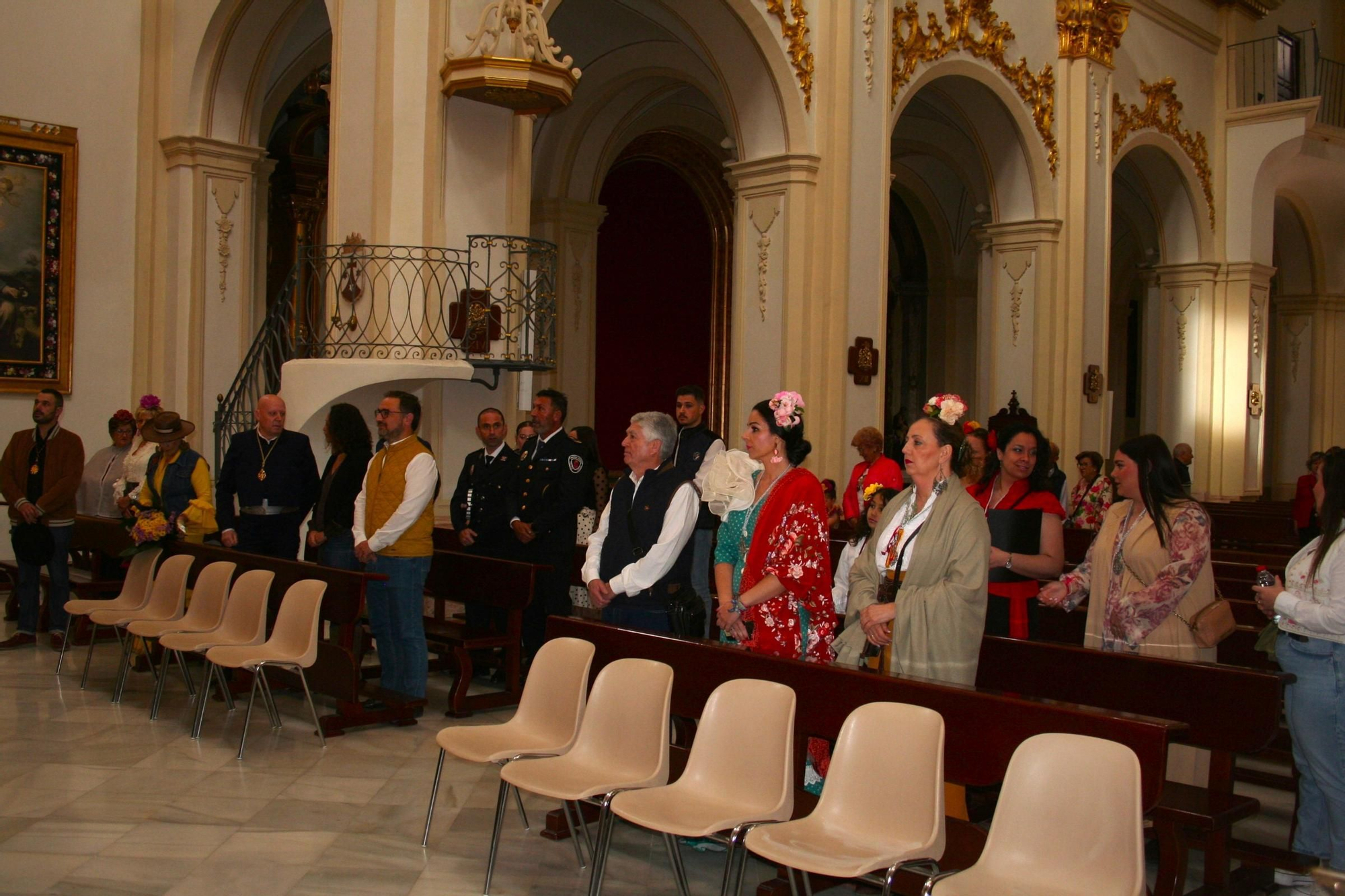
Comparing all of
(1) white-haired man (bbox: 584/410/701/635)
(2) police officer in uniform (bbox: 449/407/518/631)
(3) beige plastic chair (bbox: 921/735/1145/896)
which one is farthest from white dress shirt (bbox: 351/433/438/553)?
(3) beige plastic chair (bbox: 921/735/1145/896)

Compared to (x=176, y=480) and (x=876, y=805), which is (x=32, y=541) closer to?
(x=176, y=480)

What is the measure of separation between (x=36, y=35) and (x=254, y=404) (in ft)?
10.7

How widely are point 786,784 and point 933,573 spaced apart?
2.45 ft

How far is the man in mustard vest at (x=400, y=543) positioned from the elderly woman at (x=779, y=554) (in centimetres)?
193

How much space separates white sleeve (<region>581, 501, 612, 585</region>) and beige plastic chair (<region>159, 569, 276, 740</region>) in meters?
1.56

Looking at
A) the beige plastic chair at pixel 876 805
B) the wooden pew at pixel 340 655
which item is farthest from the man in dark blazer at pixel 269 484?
the beige plastic chair at pixel 876 805

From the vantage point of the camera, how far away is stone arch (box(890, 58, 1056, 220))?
11.7 m

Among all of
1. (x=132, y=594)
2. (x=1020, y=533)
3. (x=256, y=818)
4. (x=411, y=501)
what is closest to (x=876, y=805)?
(x=1020, y=533)

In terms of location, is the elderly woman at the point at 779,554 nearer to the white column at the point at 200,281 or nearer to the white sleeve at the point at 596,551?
the white sleeve at the point at 596,551

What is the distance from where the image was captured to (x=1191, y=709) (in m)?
3.82

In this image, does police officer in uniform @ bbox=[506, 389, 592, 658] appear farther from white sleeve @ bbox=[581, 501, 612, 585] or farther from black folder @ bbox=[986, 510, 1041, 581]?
black folder @ bbox=[986, 510, 1041, 581]

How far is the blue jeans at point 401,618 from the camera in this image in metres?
5.82

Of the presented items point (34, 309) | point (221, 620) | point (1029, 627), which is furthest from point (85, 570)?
point (1029, 627)

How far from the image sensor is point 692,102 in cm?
1401
